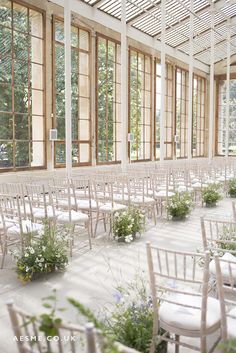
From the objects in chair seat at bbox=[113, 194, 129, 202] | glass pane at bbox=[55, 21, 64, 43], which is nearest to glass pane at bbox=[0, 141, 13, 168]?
glass pane at bbox=[55, 21, 64, 43]

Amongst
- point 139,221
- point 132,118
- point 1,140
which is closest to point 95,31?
point 132,118

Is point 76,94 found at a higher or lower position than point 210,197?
higher

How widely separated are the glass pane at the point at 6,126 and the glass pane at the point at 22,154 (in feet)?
1.16

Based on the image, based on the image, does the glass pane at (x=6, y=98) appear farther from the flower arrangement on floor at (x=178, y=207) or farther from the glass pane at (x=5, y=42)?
the flower arrangement on floor at (x=178, y=207)

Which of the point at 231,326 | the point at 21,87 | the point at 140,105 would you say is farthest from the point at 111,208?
the point at 140,105

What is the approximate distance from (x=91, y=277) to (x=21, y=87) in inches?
261

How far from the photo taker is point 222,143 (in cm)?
2041

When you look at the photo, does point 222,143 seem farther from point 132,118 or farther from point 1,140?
point 1,140

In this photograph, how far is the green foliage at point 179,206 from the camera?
7.48 metres

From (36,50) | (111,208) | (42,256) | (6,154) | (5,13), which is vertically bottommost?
(42,256)

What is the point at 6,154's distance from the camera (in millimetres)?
9461

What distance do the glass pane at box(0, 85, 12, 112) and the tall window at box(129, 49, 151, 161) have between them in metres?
5.41

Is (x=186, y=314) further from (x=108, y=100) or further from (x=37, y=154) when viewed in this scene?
(x=108, y=100)

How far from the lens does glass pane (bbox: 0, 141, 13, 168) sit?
9.36 m
